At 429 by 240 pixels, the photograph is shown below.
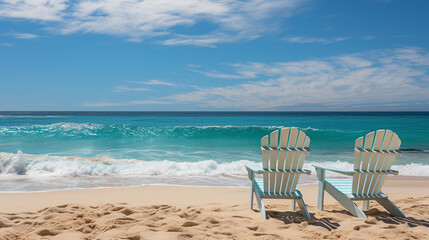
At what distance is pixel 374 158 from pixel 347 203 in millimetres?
650

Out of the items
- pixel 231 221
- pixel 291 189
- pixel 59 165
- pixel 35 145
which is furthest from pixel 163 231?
pixel 35 145

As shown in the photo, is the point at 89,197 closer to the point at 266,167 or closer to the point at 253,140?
the point at 266,167

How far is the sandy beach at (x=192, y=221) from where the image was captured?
3068 millimetres

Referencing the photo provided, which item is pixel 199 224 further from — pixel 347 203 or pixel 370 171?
pixel 370 171

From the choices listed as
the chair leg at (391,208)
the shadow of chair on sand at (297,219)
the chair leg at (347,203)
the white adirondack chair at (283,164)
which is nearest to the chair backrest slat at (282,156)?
the white adirondack chair at (283,164)

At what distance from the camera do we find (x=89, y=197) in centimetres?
502

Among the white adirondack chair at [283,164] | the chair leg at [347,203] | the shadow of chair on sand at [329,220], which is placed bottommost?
the shadow of chair on sand at [329,220]

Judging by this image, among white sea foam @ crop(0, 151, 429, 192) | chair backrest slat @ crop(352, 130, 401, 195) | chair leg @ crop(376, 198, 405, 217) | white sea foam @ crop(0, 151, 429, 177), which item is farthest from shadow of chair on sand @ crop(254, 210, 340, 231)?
white sea foam @ crop(0, 151, 429, 177)

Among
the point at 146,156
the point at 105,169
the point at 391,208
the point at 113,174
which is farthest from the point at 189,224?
the point at 146,156

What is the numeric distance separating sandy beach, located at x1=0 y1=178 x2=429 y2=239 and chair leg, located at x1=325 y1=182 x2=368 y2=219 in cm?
8

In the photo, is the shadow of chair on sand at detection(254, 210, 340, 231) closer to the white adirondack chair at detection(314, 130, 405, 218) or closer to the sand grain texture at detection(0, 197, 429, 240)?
the sand grain texture at detection(0, 197, 429, 240)

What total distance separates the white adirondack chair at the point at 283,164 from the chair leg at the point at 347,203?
1.61ft

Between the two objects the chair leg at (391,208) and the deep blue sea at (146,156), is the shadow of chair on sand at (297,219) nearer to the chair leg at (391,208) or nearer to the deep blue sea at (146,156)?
the chair leg at (391,208)

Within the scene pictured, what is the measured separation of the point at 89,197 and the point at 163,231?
2436 millimetres
